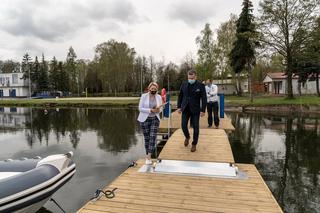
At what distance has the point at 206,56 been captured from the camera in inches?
1642

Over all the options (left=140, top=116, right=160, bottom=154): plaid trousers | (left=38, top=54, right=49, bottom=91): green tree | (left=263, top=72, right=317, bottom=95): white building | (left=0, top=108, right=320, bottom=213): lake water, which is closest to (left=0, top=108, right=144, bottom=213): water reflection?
(left=0, top=108, right=320, bottom=213): lake water

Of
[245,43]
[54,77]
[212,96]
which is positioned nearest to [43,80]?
[54,77]

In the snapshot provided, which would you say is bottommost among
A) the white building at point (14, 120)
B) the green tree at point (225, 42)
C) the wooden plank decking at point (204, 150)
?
the white building at point (14, 120)

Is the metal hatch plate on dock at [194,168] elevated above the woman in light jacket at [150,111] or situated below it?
below

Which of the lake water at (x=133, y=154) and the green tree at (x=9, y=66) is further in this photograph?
the green tree at (x=9, y=66)

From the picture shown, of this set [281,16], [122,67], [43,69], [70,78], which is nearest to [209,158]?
[281,16]

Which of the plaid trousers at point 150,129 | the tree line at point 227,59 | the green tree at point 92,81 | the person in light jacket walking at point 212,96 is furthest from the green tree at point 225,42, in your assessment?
the plaid trousers at point 150,129

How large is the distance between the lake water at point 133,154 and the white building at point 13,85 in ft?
157

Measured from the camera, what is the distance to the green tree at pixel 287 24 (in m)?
27.3

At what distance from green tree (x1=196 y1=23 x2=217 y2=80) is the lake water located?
26094 millimetres

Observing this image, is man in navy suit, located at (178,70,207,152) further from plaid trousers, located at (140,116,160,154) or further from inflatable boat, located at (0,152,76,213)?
inflatable boat, located at (0,152,76,213)

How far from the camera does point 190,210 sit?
369 cm

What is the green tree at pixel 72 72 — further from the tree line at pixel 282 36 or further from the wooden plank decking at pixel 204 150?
the wooden plank decking at pixel 204 150

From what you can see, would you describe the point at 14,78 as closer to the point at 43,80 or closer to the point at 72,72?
the point at 43,80
